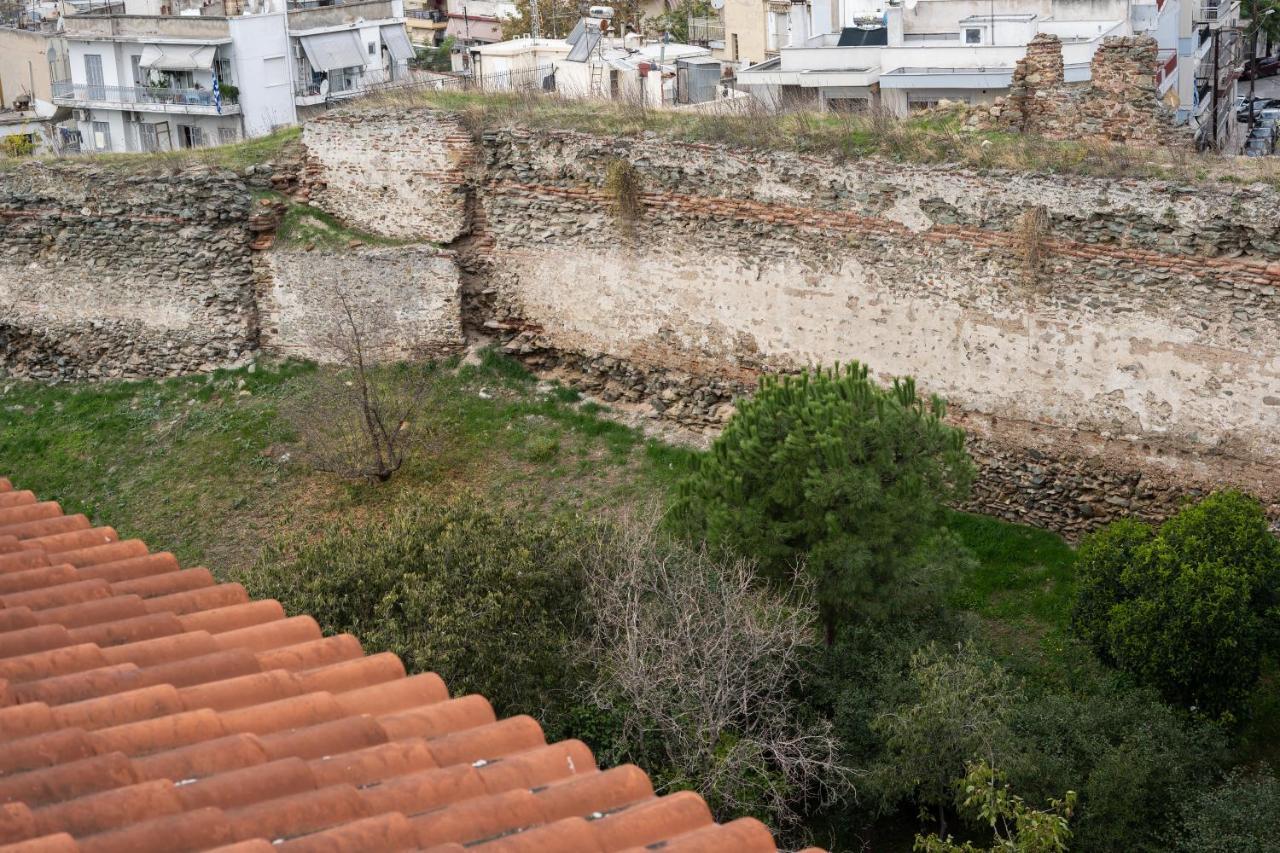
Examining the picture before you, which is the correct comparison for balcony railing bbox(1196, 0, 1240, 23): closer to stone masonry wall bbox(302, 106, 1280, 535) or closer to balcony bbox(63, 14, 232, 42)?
stone masonry wall bbox(302, 106, 1280, 535)

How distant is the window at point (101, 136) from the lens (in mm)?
32906

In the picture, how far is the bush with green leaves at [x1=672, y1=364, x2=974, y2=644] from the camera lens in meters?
11.6

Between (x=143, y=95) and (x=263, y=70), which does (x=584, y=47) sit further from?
(x=143, y=95)

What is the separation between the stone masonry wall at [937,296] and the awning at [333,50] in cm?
1643

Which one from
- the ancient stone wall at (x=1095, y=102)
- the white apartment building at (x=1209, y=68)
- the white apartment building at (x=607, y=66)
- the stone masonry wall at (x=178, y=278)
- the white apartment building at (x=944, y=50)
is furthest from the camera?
the white apartment building at (x=607, y=66)

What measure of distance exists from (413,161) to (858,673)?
28.7 ft

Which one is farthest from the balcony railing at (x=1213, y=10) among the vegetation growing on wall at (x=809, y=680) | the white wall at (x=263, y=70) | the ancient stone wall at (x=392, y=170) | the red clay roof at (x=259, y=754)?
the red clay roof at (x=259, y=754)

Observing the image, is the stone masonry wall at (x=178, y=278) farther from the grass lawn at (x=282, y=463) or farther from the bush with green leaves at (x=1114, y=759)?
the bush with green leaves at (x=1114, y=759)

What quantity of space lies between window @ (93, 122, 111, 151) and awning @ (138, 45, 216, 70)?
2077 mm

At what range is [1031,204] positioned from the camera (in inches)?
546

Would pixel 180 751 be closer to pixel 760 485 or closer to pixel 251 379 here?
pixel 760 485

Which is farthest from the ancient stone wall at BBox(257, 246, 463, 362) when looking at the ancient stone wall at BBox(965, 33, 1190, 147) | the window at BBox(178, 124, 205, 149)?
the window at BBox(178, 124, 205, 149)

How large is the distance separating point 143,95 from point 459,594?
78.1 feet

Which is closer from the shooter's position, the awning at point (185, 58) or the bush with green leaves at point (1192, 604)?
the bush with green leaves at point (1192, 604)
